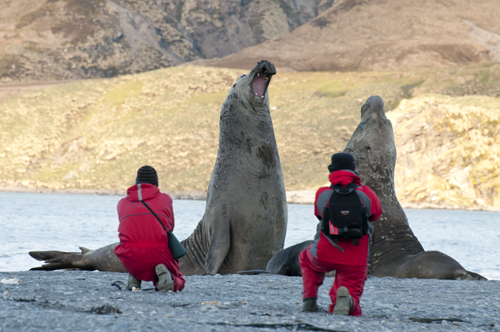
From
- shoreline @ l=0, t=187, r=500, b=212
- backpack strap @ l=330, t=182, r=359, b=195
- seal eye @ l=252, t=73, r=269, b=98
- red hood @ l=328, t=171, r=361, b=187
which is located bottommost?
shoreline @ l=0, t=187, r=500, b=212

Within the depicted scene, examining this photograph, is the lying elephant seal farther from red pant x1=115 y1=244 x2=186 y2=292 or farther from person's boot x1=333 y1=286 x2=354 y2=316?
person's boot x1=333 y1=286 x2=354 y2=316

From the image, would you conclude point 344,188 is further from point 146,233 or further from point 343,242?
point 146,233

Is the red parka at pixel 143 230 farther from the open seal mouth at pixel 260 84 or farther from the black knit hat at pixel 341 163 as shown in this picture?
the open seal mouth at pixel 260 84

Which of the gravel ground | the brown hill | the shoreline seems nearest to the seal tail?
the gravel ground

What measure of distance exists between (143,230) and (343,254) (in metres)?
1.80

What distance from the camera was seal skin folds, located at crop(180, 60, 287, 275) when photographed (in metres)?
7.33

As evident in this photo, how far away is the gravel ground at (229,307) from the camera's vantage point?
3514 millimetres

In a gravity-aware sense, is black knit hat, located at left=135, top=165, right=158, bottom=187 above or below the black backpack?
above

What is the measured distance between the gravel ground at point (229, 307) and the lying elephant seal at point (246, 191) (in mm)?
1109

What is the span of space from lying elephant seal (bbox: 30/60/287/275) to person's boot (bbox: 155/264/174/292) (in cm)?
192

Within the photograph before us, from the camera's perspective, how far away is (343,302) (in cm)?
415

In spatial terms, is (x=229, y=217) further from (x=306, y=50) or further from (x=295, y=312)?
(x=306, y=50)

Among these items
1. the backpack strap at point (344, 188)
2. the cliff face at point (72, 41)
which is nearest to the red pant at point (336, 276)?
the backpack strap at point (344, 188)

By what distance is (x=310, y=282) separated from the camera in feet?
14.1
